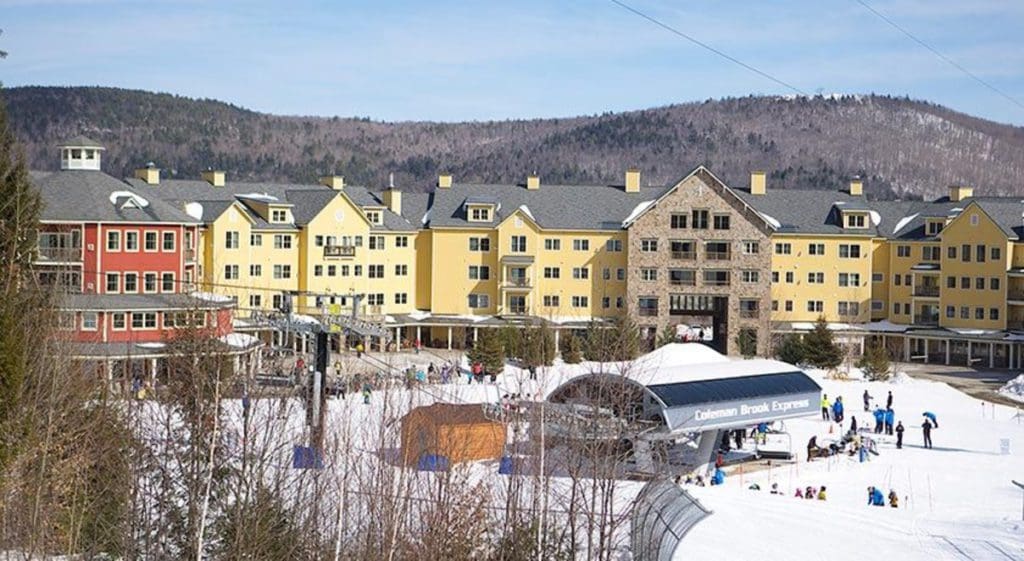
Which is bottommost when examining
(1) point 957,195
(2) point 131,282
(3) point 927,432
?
(3) point 927,432

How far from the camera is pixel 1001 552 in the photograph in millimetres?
27422

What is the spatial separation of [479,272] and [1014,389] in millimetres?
25809

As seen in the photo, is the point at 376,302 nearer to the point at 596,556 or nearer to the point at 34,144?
the point at 596,556

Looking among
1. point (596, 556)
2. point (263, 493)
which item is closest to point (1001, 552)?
point (596, 556)

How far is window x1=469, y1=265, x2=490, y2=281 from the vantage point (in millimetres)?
69000

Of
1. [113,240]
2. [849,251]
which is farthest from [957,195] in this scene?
[113,240]

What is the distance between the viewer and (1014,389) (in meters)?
56.9

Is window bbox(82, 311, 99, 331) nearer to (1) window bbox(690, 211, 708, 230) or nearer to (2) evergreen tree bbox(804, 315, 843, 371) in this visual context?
(2) evergreen tree bbox(804, 315, 843, 371)

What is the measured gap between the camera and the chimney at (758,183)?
7400 cm

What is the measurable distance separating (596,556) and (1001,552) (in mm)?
9185

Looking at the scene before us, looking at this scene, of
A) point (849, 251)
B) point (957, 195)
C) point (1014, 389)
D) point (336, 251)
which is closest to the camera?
point (1014, 389)

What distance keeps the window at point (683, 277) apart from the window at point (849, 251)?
27.0ft

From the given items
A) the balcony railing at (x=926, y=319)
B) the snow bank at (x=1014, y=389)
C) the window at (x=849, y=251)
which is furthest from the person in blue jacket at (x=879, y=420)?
the balcony railing at (x=926, y=319)

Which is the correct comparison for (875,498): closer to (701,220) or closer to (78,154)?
(701,220)
